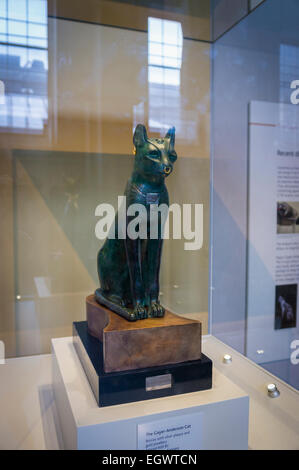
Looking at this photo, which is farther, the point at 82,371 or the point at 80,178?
the point at 80,178

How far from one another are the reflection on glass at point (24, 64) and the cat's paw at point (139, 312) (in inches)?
45.5

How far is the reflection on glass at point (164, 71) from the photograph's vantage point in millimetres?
2074

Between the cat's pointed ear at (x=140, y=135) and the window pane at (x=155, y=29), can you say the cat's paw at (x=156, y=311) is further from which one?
the window pane at (x=155, y=29)

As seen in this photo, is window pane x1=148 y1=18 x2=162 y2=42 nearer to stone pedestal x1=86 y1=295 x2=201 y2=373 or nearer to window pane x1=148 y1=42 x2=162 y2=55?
window pane x1=148 y1=42 x2=162 y2=55

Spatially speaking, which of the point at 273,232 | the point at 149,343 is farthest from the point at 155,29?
the point at 149,343

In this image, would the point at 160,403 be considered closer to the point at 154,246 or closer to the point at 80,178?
the point at 154,246

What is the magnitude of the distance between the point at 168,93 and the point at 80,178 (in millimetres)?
727

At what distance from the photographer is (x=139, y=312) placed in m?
1.36

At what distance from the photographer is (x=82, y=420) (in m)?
1.07

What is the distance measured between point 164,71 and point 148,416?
1.82m


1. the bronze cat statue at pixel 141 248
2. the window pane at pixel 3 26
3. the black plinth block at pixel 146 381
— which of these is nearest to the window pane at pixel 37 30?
the window pane at pixel 3 26

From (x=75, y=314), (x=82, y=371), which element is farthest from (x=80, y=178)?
(x=82, y=371)

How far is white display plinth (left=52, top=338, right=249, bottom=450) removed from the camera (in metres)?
1.07

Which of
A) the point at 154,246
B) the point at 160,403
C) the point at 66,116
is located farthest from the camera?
the point at 66,116
